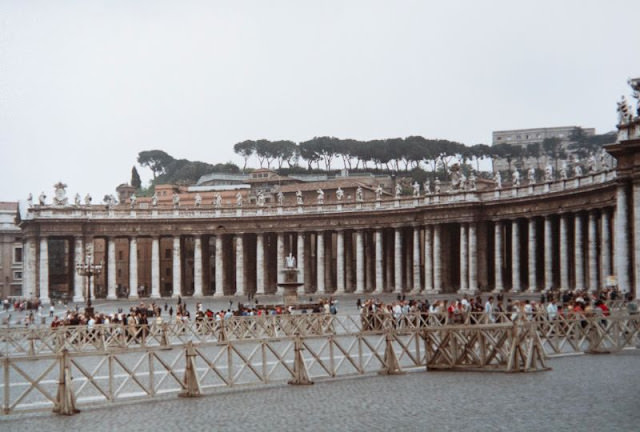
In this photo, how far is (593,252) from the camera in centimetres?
6412

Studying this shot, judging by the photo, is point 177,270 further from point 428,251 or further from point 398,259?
point 428,251

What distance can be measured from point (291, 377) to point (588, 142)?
154m

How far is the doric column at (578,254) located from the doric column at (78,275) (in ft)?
162

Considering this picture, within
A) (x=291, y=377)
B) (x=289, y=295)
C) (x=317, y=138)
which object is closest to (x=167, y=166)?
(x=317, y=138)

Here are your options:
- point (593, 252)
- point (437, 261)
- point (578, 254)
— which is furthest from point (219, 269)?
point (593, 252)

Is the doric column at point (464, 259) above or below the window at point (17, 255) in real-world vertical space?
above

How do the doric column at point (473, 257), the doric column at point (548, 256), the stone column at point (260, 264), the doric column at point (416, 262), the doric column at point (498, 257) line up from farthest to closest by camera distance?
the stone column at point (260, 264) < the doric column at point (416, 262) < the doric column at point (473, 257) < the doric column at point (498, 257) < the doric column at point (548, 256)

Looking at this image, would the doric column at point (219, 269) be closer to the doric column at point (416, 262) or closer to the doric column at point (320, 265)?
the doric column at point (320, 265)

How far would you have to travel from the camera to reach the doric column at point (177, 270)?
317 ft

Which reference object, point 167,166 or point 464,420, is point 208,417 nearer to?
point 464,420

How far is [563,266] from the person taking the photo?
226 ft

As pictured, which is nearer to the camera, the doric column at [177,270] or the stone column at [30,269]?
the stone column at [30,269]

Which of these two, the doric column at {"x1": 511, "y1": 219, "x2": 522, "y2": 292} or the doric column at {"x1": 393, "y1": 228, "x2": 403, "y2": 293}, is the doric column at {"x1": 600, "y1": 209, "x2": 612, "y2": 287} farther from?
the doric column at {"x1": 393, "y1": 228, "x2": 403, "y2": 293}

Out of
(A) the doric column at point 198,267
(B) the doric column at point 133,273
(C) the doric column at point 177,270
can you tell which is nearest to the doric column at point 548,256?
(C) the doric column at point 177,270
